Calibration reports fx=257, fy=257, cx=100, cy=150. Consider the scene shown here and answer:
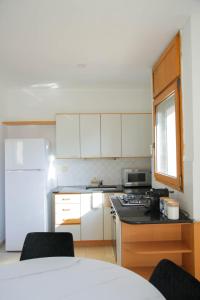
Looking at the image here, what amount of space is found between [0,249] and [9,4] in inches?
136

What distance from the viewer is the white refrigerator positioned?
385 centimetres

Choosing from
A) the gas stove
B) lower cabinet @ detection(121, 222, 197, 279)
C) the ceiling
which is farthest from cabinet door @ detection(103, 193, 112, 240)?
the ceiling

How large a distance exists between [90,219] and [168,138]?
1880 millimetres

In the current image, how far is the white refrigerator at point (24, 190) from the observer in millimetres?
3848

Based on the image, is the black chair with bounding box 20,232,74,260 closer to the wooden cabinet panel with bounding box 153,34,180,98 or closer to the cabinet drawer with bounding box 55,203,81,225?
the wooden cabinet panel with bounding box 153,34,180,98

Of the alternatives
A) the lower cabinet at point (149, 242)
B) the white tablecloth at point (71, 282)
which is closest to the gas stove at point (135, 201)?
the lower cabinet at point (149, 242)

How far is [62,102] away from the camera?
181 inches

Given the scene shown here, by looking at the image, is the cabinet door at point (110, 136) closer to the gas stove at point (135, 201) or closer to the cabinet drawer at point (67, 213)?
the cabinet drawer at point (67, 213)

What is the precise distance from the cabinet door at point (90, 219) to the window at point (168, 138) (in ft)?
4.01

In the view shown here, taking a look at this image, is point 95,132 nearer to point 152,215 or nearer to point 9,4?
point 152,215

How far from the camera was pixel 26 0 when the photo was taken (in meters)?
1.91

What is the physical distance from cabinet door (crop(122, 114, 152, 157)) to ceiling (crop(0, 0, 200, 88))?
2.39 feet

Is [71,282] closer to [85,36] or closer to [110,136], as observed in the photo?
[85,36]

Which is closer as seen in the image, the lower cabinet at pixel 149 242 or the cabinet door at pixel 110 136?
the lower cabinet at pixel 149 242
